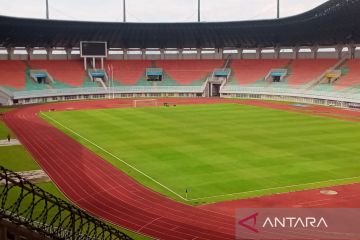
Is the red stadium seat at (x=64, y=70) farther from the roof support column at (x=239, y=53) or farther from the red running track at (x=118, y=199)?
the red running track at (x=118, y=199)

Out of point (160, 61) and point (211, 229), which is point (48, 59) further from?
point (211, 229)

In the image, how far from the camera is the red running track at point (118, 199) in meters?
21.0

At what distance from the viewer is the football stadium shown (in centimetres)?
2177

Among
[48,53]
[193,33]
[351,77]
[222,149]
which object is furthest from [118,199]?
[48,53]

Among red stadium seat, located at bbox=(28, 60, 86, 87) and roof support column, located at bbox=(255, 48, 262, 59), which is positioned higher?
roof support column, located at bbox=(255, 48, 262, 59)

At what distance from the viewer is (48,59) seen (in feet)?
302

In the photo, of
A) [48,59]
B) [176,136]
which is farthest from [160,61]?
[176,136]

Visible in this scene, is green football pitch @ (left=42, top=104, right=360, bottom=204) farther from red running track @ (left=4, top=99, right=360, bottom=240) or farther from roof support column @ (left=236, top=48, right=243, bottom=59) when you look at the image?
roof support column @ (left=236, top=48, right=243, bottom=59)

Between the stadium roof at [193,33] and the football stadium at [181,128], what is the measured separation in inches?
12.6

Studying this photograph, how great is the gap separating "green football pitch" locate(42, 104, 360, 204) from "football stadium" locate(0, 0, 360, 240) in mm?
177

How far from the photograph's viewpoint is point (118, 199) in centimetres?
2491

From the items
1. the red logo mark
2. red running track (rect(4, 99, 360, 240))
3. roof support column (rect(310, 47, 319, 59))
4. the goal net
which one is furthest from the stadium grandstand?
the red logo mark

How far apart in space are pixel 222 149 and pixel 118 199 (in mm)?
13425

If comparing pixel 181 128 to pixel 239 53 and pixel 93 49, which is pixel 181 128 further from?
pixel 239 53
